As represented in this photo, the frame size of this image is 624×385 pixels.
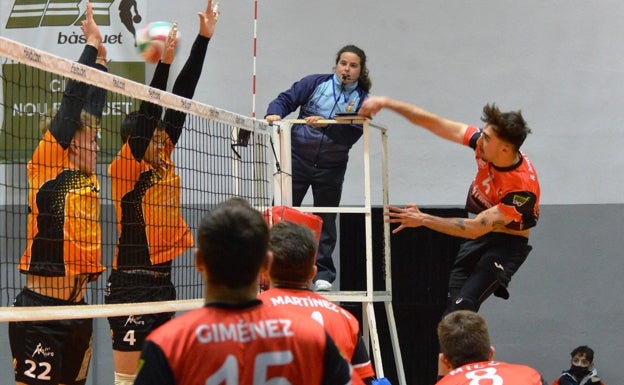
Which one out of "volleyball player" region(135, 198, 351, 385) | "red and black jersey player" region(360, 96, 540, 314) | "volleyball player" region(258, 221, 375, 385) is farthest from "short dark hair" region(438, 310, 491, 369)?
"red and black jersey player" region(360, 96, 540, 314)

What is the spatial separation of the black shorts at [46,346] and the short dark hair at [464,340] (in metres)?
2.34

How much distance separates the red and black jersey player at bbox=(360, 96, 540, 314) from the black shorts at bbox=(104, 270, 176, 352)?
1.75 metres

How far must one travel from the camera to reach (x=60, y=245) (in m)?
5.39

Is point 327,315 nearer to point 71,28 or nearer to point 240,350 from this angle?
point 240,350

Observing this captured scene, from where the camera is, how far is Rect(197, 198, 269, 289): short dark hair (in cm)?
264

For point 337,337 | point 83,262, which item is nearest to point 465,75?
point 83,262

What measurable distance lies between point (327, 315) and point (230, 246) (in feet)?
3.24

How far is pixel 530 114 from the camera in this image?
987 cm

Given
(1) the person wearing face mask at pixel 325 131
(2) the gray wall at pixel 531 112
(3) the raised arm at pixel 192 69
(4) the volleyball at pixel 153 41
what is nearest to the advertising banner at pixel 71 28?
(2) the gray wall at pixel 531 112

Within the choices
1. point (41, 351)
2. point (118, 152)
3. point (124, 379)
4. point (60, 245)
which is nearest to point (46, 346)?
point (41, 351)

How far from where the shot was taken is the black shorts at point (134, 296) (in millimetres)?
6016

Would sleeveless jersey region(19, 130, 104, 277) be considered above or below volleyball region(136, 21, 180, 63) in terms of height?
below

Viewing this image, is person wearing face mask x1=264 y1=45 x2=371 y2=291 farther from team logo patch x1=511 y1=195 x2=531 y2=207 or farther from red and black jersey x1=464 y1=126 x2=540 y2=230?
team logo patch x1=511 y1=195 x2=531 y2=207

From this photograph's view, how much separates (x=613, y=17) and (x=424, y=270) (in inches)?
126
